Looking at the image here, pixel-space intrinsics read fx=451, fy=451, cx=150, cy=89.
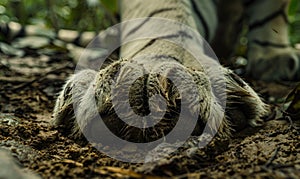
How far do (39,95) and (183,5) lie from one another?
0.76 meters

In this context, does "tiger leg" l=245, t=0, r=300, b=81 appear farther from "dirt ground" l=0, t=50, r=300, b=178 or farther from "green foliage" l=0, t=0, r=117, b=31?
"green foliage" l=0, t=0, r=117, b=31

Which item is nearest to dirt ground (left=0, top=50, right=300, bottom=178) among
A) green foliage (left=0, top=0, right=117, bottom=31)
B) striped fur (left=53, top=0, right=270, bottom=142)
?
striped fur (left=53, top=0, right=270, bottom=142)

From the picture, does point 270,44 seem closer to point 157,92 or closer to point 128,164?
point 157,92

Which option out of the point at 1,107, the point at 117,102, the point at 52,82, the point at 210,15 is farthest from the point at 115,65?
the point at 210,15

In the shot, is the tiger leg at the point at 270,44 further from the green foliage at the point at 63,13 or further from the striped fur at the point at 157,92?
the green foliage at the point at 63,13

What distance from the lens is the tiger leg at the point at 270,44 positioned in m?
2.51

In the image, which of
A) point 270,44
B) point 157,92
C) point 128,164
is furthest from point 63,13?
point 128,164

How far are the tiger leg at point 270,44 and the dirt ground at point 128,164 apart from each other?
60 cm

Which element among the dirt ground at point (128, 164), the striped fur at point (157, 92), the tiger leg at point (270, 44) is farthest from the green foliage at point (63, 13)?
the striped fur at point (157, 92)

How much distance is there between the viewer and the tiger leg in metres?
2.51

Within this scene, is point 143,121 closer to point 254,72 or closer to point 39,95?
point 39,95

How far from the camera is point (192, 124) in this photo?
1253 mm

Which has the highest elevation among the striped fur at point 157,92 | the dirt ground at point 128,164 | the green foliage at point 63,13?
the green foliage at point 63,13

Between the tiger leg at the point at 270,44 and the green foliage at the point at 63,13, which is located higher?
the green foliage at the point at 63,13
